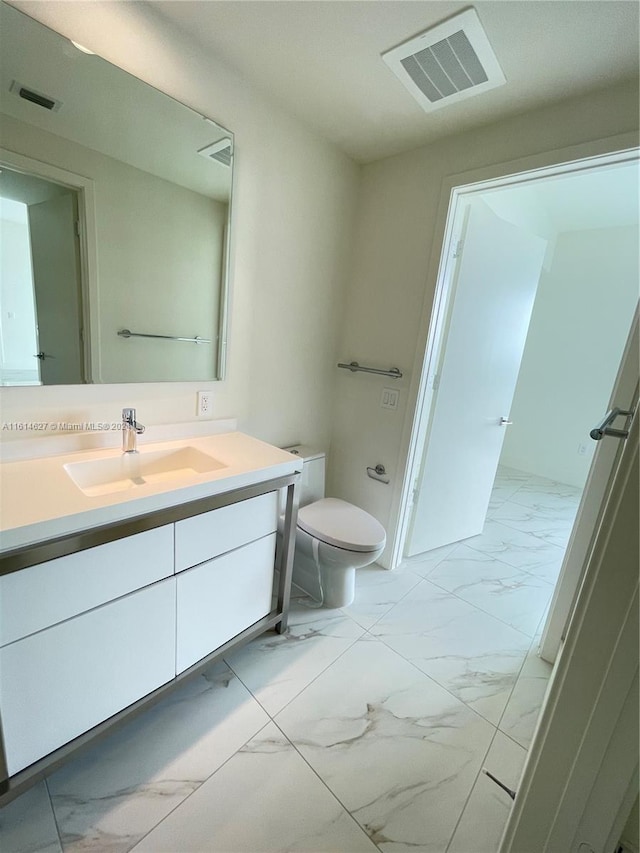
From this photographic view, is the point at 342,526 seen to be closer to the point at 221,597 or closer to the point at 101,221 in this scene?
Result: the point at 221,597

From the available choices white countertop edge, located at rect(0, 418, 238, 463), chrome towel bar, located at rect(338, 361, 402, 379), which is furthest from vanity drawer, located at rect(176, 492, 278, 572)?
chrome towel bar, located at rect(338, 361, 402, 379)

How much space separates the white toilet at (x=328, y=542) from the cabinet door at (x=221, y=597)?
1.02 ft

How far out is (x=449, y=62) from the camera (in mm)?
1250

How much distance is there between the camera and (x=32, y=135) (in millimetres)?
1095

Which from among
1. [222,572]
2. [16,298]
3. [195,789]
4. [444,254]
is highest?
[444,254]

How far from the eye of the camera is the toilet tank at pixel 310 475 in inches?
75.6

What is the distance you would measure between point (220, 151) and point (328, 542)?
1732 millimetres

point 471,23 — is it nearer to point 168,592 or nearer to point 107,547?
point 107,547

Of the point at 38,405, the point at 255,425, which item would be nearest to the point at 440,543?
the point at 255,425

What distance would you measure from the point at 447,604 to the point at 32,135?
257 centimetres

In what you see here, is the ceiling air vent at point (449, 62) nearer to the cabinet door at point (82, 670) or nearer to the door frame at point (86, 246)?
the door frame at point (86, 246)

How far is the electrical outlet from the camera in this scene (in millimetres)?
1627

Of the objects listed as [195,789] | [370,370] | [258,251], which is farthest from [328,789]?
[258,251]

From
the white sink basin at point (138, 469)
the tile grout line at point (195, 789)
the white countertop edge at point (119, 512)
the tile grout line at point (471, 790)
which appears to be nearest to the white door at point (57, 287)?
the white sink basin at point (138, 469)
